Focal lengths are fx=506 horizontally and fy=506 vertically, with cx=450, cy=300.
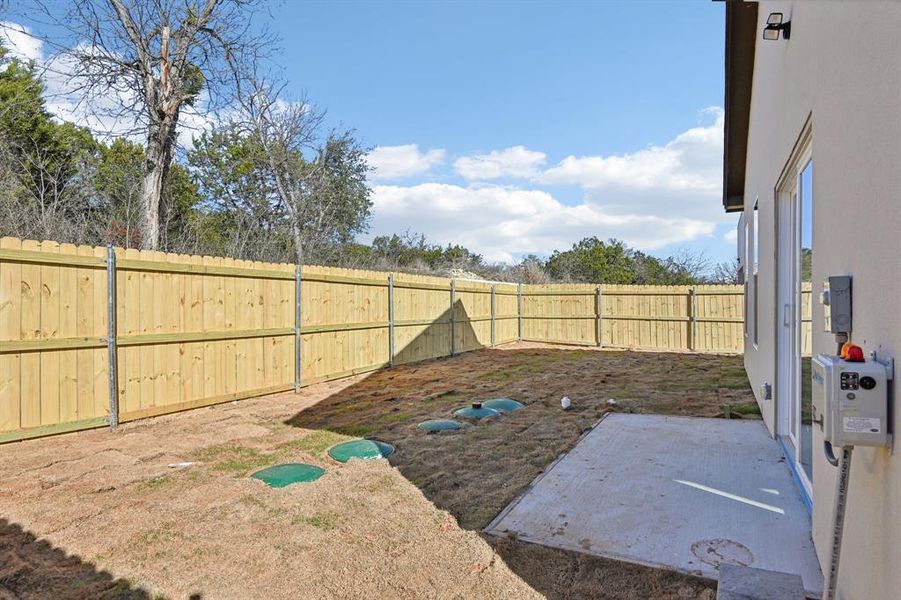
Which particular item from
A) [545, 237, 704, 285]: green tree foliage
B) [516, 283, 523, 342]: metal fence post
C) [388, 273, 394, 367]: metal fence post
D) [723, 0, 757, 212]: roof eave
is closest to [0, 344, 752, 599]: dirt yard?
[388, 273, 394, 367]: metal fence post

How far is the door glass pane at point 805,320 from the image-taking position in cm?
313

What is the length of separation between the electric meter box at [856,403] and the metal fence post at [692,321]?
12.8 meters

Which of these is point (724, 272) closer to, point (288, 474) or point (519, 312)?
point (519, 312)

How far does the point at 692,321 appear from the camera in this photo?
13.3 m

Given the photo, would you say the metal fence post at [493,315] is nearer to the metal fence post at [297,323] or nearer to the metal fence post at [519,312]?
the metal fence post at [519,312]

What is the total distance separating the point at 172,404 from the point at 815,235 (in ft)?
20.6

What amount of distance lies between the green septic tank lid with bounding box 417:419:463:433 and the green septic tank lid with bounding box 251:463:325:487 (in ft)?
4.76

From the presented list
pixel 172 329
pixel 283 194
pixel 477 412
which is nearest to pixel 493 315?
pixel 283 194

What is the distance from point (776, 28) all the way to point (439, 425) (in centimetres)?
445

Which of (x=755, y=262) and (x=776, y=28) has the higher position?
(x=776, y=28)

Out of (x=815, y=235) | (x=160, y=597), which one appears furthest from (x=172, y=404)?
(x=815, y=235)

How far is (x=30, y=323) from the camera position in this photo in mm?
4734

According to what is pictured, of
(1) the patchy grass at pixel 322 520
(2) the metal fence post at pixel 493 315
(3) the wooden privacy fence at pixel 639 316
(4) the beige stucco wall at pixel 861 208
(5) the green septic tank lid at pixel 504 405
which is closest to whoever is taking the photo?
(4) the beige stucco wall at pixel 861 208

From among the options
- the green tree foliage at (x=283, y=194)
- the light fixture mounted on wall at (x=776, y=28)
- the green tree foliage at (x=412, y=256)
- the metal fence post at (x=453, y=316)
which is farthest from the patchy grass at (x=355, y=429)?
the green tree foliage at (x=412, y=256)
